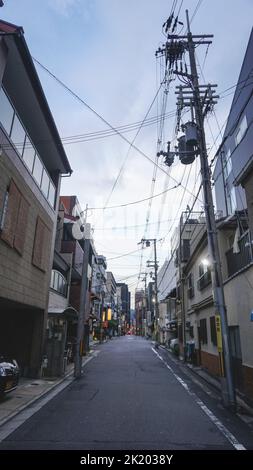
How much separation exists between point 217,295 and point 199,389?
15.3ft

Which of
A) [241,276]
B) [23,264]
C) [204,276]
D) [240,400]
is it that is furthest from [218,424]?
[204,276]

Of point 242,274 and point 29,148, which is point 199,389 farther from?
point 29,148

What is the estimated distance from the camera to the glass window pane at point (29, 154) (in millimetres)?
12156

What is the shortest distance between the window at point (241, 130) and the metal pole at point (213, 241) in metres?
10.7

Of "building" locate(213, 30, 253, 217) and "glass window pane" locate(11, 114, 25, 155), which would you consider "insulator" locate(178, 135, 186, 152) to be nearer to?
"building" locate(213, 30, 253, 217)

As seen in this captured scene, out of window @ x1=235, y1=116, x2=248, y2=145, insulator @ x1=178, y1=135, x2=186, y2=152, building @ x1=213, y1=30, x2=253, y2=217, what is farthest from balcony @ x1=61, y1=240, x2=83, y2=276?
window @ x1=235, y1=116, x2=248, y2=145

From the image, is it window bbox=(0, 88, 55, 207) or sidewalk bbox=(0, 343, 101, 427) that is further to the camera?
window bbox=(0, 88, 55, 207)

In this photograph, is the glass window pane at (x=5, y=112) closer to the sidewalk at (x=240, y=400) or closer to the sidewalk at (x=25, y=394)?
the sidewalk at (x=25, y=394)

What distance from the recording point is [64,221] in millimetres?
24250

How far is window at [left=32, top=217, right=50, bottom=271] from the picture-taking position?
13346 mm

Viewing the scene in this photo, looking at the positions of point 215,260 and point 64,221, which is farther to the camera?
point 64,221

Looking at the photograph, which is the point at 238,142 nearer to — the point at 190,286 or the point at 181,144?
the point at 190,286

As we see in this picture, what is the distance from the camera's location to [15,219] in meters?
10.7

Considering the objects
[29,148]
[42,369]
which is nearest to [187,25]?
[29,148]
